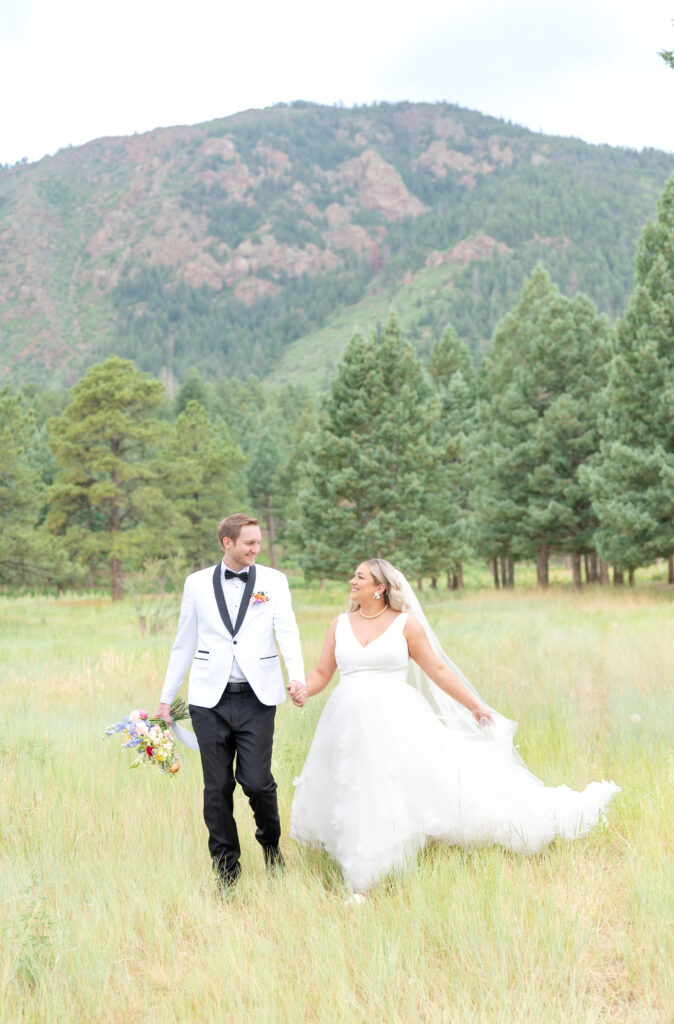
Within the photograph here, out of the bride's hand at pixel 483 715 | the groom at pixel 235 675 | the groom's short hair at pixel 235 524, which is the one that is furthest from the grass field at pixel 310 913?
the groom's short hair at pixel 235 524

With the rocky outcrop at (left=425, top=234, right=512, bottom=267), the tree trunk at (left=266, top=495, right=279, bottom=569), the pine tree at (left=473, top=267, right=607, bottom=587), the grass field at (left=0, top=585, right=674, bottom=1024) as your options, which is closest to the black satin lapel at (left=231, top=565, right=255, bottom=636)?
the grass field at (left=0, top=585, right=674, bottom=1024)

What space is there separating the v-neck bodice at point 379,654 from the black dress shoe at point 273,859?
119 cm

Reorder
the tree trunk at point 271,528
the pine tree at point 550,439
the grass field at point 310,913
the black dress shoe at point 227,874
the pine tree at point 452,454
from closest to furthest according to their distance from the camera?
the grass field at point 310,913 → the black dress shoe at point 227,874 → the pine tree at point 550,439 → the pine tree at point 452,454 → the tree trunk at point 271,528

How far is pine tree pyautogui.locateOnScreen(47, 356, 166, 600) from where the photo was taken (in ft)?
112

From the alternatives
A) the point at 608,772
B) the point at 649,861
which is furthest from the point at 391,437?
the point at 649,861

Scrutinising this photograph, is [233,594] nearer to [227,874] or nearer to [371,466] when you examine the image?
[227,874]

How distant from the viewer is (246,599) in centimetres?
488

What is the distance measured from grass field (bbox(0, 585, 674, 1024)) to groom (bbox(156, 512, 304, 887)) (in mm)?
392

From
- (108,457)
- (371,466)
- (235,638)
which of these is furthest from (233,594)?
(108,457)

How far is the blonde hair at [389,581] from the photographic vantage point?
16.3ft

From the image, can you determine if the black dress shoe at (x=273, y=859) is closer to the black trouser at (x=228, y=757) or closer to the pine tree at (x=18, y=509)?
the black trouser at (x=228, y=757)

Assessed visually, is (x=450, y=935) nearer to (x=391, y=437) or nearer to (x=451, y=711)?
(x=451, y=711)

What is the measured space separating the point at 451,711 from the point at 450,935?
179cm

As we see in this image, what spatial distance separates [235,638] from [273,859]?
1448 mm
